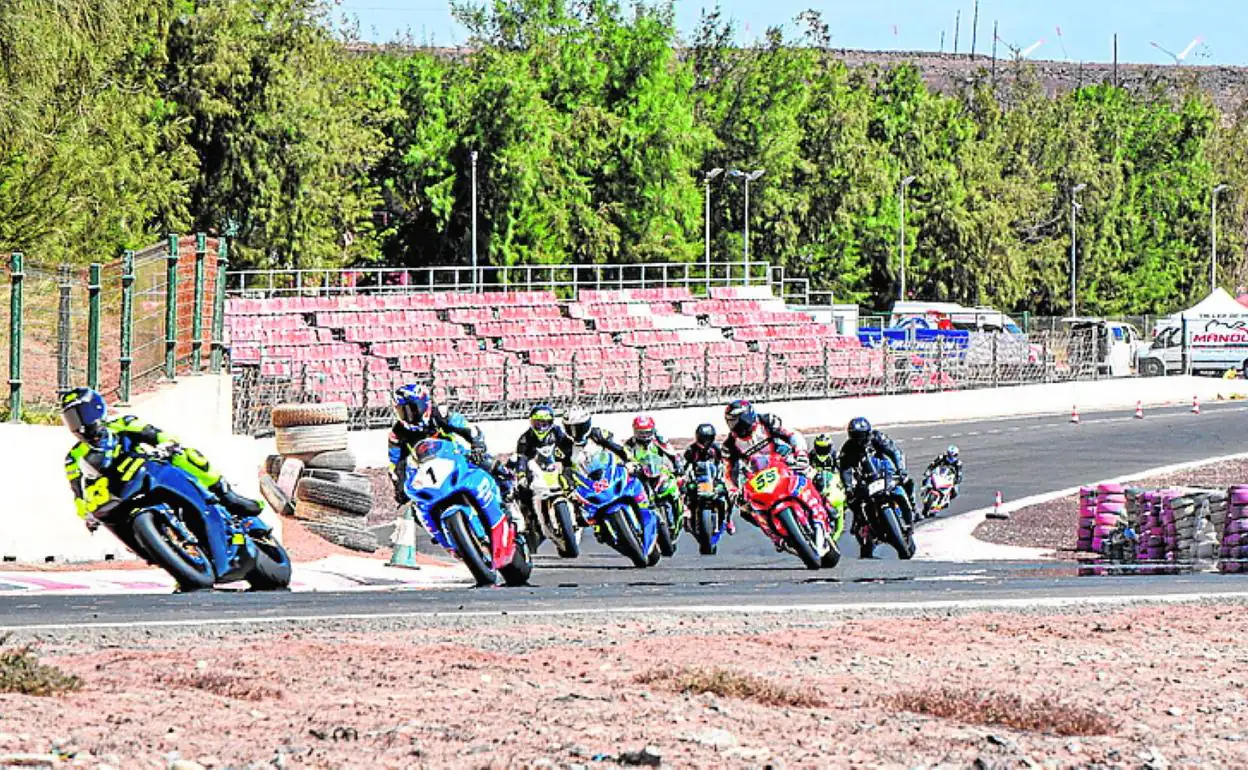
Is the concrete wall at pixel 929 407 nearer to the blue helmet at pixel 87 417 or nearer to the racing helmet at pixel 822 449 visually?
the racing helmet at pixel 822 449

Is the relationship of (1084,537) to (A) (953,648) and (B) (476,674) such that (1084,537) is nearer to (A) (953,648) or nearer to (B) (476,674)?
(A) (953,648)

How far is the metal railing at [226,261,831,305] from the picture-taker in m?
56.2

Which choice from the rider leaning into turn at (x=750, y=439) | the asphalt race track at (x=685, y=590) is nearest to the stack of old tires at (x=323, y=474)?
the asphalt race track at (x=685, y=590)

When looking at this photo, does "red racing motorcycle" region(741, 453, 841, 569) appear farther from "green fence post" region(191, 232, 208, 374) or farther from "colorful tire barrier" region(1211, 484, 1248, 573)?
"green fence post" region(191, 232, 208, 374)

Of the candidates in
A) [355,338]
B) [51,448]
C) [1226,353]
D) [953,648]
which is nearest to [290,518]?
[51,448]

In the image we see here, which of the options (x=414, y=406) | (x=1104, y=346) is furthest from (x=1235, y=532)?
(x=1104, y=346)

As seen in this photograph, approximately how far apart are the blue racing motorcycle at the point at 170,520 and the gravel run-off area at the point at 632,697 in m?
1.80

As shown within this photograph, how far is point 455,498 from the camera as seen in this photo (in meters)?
14.5

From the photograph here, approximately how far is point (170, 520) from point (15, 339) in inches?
231

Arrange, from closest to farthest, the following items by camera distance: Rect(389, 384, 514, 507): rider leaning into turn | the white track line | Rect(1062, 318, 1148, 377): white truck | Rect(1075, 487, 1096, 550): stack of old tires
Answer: the white track line
Rect(389, 384, 514, 507): rider leaning into turn
Rect(1075, 487, 1096, 550): stack of old tires
Rect(1062, 318, 1148, 377): white truck

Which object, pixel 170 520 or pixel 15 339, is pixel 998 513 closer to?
pixel 15 339

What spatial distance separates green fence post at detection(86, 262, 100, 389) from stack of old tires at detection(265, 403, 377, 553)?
3.13 m

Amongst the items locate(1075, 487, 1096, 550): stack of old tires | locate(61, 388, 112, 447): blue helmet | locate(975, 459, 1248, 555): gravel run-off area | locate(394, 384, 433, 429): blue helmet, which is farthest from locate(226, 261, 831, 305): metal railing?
locate(61, 388, 112, 447): blue helmet

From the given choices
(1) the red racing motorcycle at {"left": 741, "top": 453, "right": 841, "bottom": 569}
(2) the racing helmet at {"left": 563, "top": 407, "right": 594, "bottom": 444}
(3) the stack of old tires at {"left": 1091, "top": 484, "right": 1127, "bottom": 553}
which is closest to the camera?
(1) the red racing motorcycle at {"left": 741, "top": 453, "right": 841, "bottom": 569}
